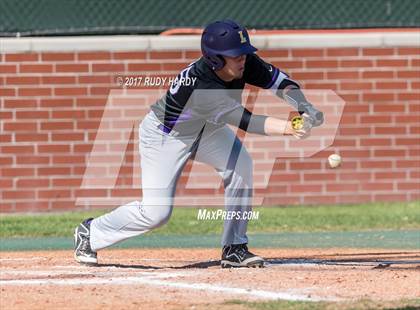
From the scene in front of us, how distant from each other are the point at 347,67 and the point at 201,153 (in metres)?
5.43

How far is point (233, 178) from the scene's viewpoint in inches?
325

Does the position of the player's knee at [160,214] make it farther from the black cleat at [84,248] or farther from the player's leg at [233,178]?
the black cleat at [84,248]

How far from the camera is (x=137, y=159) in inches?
519

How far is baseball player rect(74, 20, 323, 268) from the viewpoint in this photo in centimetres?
790

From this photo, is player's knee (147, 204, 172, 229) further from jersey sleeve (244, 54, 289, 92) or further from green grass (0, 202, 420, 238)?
green grass (0, 202, 420, 238)

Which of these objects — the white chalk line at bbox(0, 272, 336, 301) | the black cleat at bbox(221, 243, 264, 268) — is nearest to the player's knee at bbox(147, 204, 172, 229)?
the white chalk line at bbox(0, 272, 336, 301)

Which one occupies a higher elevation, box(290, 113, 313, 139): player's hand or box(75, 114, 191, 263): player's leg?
box(290, 113, 313, 139): player's hand

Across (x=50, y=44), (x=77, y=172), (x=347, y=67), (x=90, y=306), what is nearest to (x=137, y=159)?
(x=77, y=172)

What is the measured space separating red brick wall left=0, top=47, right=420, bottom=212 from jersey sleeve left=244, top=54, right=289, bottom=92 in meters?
4.94

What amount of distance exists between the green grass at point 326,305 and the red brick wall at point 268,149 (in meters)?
6.56

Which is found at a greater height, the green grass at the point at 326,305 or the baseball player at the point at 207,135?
the baseball player at the point at 207,135

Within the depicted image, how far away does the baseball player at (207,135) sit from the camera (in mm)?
7898

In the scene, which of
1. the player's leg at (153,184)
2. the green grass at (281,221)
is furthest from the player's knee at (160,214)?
the green grass at (281,221)

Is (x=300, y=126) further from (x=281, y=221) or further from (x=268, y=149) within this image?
(x=268, y=149)
